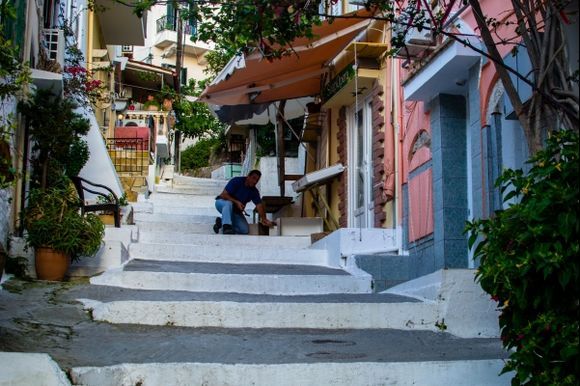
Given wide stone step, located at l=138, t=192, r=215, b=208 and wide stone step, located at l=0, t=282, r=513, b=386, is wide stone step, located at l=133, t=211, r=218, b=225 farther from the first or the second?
wide stone step, located at l=0, t=282, r=513, b=386

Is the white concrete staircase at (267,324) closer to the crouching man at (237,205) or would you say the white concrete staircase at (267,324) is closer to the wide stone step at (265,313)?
the wide stone step at (265,313)

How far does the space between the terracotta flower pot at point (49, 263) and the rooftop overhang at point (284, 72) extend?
3.71 meters

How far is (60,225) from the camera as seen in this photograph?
27.2 ft

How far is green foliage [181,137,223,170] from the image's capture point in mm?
33312

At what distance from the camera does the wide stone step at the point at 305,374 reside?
5082mm

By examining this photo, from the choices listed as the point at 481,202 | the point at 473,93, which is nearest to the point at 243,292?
the point at 481,202

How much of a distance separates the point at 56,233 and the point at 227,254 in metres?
2.85

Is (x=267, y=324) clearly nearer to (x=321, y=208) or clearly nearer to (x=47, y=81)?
(x=47, y=81)

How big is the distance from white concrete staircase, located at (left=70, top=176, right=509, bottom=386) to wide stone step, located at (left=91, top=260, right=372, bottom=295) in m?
0.01

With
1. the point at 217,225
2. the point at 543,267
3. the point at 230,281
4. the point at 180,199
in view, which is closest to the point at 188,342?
the point at 230,281

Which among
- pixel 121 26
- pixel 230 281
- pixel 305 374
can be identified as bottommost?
pixel 305 374

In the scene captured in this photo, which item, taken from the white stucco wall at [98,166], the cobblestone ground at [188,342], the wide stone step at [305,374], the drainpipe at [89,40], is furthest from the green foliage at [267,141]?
the wide stone step at [305,374]

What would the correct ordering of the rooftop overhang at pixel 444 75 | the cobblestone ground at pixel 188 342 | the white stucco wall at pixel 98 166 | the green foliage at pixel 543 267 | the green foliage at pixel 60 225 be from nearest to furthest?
the green foliage at pixel 543 267 < the cobblestone ground at pixel 188 342 < the rooftop overhang at pixel 444 75 < the green foliage at pixel 60 225 < the white stucco wall at pixel 98 166

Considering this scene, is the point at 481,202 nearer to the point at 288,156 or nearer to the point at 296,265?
the point at 296,265
